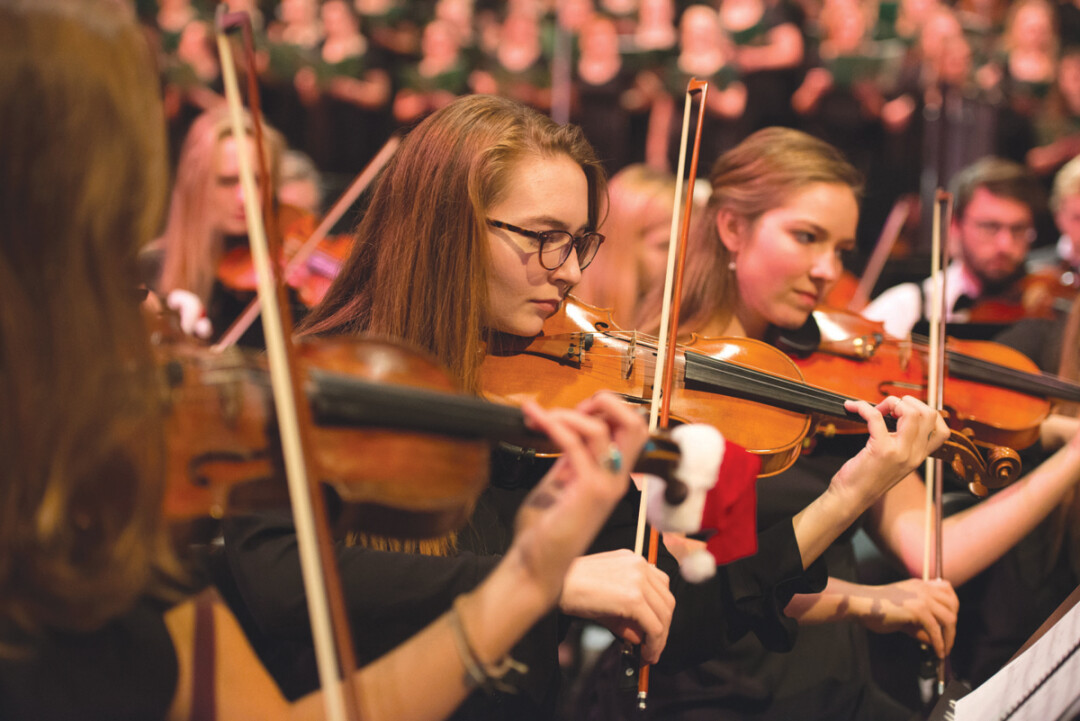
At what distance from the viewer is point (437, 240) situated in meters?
1.21

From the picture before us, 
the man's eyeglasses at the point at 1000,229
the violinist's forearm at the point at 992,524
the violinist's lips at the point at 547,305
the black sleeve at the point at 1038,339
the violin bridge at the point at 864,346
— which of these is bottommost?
the violinist's forearm at the point at 992,524

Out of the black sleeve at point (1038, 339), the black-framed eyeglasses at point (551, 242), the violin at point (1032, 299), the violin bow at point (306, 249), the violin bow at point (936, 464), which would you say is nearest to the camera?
the black-framed eyeglasses at point (551, 242)

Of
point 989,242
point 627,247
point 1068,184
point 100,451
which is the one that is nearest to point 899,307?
point 989,242

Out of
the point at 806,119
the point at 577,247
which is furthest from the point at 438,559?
the point at 806,119

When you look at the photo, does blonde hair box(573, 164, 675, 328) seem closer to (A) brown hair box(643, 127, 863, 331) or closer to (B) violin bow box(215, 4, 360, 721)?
(A) brown hair box(643, 127, 863, 331)

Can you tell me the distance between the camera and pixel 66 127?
2.36 feet

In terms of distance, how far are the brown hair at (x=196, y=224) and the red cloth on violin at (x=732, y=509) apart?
2.00 meters

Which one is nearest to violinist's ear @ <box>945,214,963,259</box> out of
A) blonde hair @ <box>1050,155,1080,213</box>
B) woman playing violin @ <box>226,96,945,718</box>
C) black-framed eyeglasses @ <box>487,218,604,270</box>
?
blonde hair @ <box>1050,155,1080,213</box>

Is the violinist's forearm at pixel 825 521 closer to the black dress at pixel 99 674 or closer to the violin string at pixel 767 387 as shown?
the violin string at pixel 767 387

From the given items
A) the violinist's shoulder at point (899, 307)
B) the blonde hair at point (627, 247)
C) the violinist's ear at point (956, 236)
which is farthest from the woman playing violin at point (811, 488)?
the violinist's ear at point (956, 236)

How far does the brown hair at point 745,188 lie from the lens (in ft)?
5.58

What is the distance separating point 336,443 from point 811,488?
3.36 ft

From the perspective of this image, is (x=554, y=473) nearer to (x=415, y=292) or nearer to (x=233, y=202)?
(x=415, y=292)

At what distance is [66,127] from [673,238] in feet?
2.55
